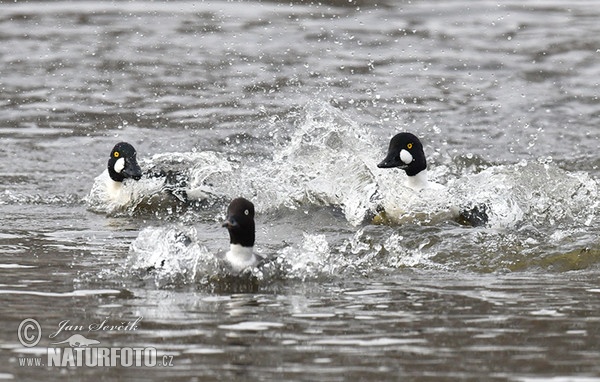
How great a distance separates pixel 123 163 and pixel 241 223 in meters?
4.73

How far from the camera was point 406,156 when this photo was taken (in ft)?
42.7

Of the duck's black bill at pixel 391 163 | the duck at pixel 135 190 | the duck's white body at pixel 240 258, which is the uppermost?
the duck's black bill at pixel 391 163

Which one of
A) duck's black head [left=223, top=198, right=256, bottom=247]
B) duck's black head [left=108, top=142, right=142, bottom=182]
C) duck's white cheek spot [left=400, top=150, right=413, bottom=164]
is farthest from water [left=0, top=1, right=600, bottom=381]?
duck's black head [left=108, top=142, right=142, bottom=182]

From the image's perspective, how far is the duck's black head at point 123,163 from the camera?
1394 cm

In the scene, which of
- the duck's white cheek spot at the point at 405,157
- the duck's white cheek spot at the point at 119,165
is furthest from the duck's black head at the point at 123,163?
the duck's white cheek spot at the point at 405,157

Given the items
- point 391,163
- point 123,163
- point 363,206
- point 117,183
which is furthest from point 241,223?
point 123,163

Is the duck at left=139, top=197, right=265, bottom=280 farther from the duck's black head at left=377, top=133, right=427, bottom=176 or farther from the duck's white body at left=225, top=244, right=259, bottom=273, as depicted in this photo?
the duck's black head at left=377, top=133, right=427, bottom=176

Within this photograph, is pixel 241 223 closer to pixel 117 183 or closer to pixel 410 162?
pixel 410 162

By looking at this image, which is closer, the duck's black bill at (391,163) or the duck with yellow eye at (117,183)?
the duck's black bill at (391,163)

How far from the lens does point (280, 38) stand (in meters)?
22.2

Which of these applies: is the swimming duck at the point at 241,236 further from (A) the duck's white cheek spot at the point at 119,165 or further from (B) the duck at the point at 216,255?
(A) the duck's white cheek spot at the point at 119,165

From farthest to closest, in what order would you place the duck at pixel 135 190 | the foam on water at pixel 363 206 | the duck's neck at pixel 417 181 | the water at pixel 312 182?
the duck at pixel 135 190
the duck's neck at pixel 417 181
the foam on water at pixel 363 206
the water at pixel 312 182

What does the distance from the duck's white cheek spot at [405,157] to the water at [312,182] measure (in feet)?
1.25

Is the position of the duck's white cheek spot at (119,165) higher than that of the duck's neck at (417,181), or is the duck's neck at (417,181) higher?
the duck's white cheek spot at (119,165)
